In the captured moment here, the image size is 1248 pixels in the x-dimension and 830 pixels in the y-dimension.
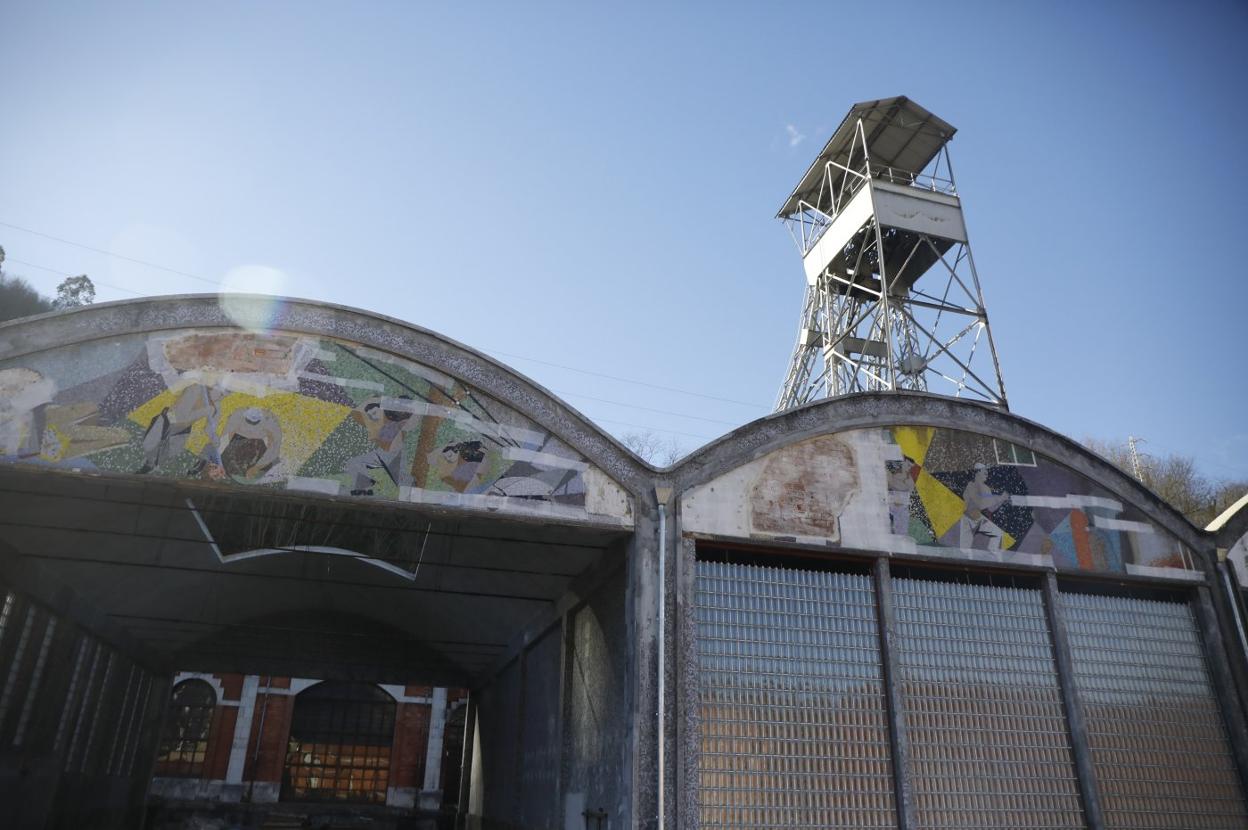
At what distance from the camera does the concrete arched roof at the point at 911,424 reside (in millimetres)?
11109

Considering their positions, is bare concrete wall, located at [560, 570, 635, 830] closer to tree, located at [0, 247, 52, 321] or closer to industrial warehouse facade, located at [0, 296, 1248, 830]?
industrial warehouse facade, located at [0, 296, 1248, 830]

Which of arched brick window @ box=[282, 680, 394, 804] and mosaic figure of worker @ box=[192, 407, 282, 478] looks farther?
arched brick window @ box=[282, 680, 394, 804]

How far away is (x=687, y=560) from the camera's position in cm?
1055

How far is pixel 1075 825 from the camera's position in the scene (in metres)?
10.7

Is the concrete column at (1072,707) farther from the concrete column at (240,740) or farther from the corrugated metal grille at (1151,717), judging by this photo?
the concrete column at (240,740)

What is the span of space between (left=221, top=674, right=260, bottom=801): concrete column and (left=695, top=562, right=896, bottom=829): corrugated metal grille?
24.5m

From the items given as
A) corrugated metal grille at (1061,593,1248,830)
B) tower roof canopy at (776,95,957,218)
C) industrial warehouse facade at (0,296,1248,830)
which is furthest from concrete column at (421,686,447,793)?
corrugated metal grille at (1061,593,1248,830)

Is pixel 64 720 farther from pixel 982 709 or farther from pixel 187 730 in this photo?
Answer: pixel 187 730

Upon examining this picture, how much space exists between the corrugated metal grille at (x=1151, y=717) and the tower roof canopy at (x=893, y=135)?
51.6ft

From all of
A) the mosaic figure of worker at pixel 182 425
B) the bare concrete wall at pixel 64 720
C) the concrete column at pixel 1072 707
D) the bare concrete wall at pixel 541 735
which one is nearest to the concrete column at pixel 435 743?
the bare concrete wall at pixel 64 720

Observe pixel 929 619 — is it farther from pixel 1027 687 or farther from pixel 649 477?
pixel 649 477

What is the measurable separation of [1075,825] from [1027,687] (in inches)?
67.3

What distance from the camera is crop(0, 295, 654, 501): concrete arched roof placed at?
368 inches

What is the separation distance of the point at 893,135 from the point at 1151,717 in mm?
17544
